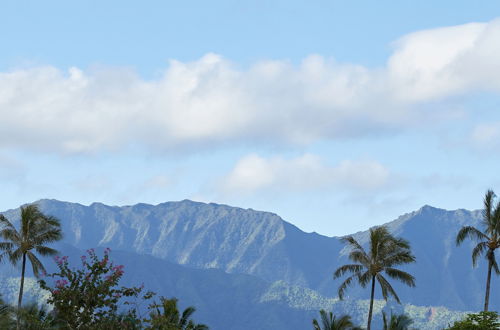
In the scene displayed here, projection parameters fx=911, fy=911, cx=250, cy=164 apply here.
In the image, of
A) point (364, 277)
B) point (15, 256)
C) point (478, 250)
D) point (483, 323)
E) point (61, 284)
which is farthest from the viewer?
point (364, 277)

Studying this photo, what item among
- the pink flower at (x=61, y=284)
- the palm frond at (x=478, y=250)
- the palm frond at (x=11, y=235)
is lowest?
the pink flower at (x=61, y=284)

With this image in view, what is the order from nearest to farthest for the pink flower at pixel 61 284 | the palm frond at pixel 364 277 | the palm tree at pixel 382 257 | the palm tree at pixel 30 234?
the pink flower at pixel 61 284
the palm tree at pixel 30 234
the palm tree at pixel 382 257
the palm frond at pixel 364 277

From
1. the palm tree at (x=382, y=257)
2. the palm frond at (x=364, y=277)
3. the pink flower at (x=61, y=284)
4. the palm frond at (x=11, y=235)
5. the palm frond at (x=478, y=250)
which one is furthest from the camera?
the palm frond at (x=364, y=277)

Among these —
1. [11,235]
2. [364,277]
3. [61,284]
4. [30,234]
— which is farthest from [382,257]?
[61,284]

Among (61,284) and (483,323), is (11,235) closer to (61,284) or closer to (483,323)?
(61,284)

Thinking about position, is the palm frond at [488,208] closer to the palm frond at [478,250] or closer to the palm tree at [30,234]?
the palm frond at [478,250]

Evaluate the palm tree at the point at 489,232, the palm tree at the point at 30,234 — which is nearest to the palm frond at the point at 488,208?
the palm tree at the point at 489,232

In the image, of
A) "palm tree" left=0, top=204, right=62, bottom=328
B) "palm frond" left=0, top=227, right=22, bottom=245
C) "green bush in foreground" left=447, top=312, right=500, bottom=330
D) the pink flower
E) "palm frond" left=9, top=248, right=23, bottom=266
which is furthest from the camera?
"palm frond" left=0, top=227, right=22, bottom=245

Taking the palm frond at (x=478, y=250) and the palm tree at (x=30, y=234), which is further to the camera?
the palm tree at (x=30, y=234)

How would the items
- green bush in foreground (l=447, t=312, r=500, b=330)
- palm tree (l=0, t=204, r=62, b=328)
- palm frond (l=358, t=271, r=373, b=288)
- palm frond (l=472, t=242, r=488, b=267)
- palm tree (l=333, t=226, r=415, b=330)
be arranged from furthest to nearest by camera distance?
palm frond (l=358, t=271, r=373, b=288), palm tree (l=333, t=226, r=415, b=330), palm tree (l=0, t=204, r=62, b=328), palm frond (l=472, t=242, r=488, b=267), green bush in foreground (l=447, t=312, r=500, b=330)

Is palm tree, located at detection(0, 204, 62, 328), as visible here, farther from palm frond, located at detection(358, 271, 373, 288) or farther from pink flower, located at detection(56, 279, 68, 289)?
pink flower, located at detection(56, 279, 68, 289)

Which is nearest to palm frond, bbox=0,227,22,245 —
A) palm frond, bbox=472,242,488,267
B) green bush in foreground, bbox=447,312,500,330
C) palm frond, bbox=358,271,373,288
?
palm frond, bbox=358,271,373,288

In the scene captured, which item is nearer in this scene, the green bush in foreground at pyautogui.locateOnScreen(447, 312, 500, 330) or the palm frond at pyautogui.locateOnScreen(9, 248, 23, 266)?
the green bush in foreground at pyautogui.locateOnScreen(447, 312, 500, 330)

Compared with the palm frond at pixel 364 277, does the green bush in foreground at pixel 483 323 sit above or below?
below
